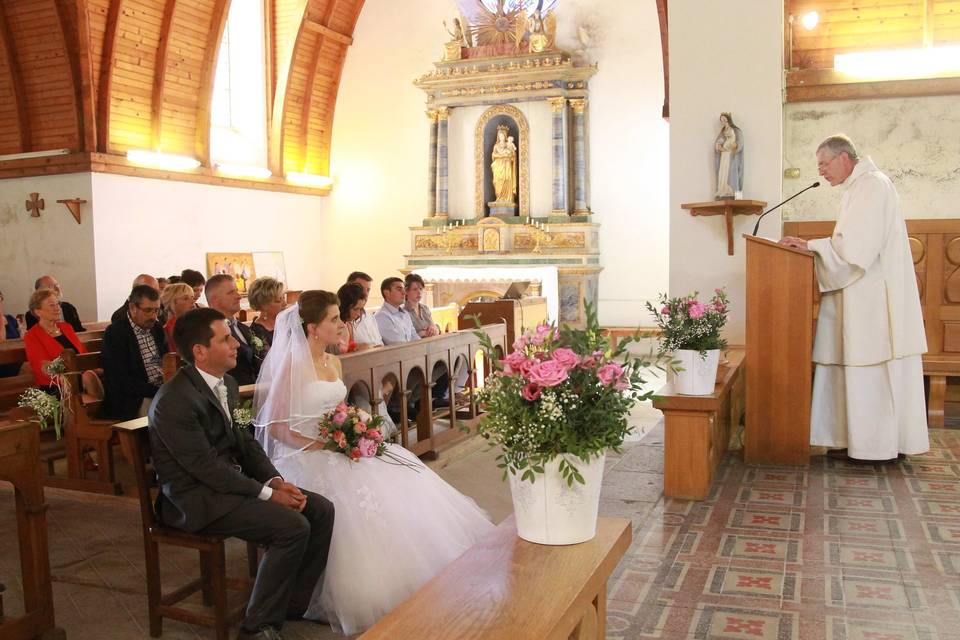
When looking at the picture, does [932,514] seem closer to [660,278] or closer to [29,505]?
[29,505]

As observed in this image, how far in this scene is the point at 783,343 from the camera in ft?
17.5

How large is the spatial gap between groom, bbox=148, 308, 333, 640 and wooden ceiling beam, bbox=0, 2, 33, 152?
33.5 ft

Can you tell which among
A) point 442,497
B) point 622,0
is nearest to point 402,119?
point 622,0

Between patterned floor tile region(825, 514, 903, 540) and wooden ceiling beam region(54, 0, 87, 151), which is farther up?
wooden ceiling beam region(54, 0, 87, 151)

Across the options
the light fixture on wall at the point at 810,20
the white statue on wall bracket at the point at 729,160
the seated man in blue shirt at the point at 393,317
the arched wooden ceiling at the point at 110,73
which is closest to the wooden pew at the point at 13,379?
the seated man in blue shirt at the point at 393,317

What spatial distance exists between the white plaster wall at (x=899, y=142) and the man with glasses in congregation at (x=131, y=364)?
5194mm

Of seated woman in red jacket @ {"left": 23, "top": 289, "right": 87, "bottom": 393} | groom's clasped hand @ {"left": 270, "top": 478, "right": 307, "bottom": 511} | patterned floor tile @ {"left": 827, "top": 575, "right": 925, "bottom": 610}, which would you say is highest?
seated woman in red jacket @ {"left": 23, "top": 289, "right": 87, "bottom": 393}

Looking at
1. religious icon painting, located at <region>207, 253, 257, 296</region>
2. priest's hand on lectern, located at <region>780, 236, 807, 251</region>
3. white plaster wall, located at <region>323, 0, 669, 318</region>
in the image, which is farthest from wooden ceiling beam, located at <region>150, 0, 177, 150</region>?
priest's hand on lectern, located at <region>780, 236, 807, 251</region>

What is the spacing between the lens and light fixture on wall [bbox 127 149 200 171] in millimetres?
11906

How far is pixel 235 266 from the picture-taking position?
13914 millimetres

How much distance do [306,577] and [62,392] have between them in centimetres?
268

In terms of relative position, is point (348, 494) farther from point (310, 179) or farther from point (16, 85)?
point (310, 179)

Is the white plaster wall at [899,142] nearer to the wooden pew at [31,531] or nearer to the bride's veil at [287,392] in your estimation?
the bride's veil at [287,392]

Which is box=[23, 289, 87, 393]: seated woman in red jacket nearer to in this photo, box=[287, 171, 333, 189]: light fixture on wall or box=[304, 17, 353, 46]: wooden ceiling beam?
box=[287, 171, 333, 189]: light fixture on wall
